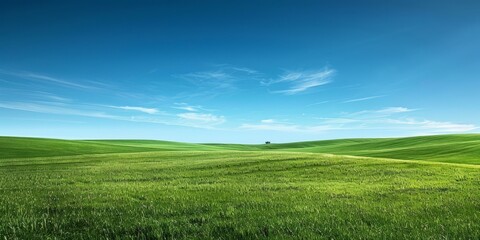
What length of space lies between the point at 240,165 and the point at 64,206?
22.6 metres

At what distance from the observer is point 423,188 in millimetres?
17781

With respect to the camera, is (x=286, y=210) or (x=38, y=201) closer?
(x=286, y=210)

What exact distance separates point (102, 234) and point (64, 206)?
197 inches

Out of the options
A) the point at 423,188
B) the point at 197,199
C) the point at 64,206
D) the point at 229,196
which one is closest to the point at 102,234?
the point at 64,206

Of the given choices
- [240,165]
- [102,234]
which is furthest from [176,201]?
[240,165]

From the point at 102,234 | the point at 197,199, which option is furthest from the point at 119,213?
the point at 197,199

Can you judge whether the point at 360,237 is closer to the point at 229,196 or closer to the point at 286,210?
the point at 286,210

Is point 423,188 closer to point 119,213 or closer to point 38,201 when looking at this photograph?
point 119,213

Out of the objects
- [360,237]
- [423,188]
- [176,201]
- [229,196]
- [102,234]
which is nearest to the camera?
[360,237]

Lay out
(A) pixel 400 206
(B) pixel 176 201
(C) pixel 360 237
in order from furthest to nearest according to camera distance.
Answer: (B) pixel 176 201, (A) pixel 400 206, (C) pixel 360 237

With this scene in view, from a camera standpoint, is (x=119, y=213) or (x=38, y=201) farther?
(x=38, y=201)

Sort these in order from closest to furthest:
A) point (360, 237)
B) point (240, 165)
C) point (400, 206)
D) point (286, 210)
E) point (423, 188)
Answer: point (360, 237) → point (286, 210) → point (400, 206) → point (423, 188) → point (240, 165)

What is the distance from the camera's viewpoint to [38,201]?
1475 centimetres

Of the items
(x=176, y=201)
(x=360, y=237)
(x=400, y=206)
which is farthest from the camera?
(x=176, y=201)
